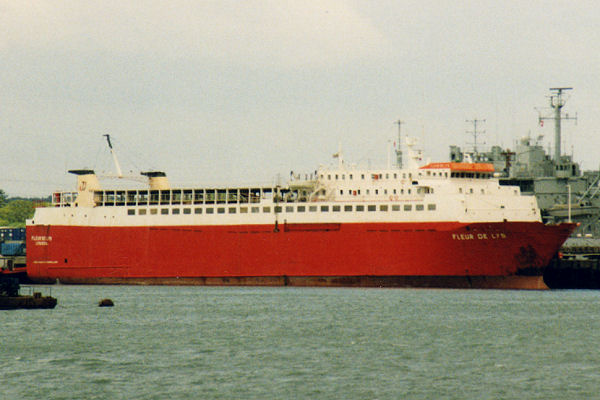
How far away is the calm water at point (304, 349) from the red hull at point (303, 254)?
4.31m

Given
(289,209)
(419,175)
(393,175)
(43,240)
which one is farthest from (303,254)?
(43,240)

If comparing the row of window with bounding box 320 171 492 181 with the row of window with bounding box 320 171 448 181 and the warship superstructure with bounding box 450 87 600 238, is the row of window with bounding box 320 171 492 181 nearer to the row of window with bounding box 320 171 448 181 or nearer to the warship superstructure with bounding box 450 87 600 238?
the row of window with bounding box 320 171 448 181

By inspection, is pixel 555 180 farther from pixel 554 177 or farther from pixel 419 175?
pixel 419 175

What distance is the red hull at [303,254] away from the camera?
56.9 m

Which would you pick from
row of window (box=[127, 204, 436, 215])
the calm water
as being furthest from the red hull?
the calm water

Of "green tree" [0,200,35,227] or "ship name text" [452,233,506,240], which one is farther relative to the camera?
"green tree" [0,200,35,227]

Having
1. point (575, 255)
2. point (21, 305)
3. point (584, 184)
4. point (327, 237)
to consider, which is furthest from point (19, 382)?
point (584, 184)

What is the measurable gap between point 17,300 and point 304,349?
17275 millimetres

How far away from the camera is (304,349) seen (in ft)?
112

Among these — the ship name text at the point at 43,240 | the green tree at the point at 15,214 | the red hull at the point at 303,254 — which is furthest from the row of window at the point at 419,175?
the green tree at the point at 15,214

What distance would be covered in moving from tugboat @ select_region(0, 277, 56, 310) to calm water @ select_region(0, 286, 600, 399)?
0.43 metres

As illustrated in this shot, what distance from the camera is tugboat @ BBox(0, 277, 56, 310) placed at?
46.0 meters

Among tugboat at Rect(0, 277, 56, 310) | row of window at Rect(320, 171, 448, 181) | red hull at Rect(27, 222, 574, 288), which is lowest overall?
tugboat at Rect(0, 277, 56, 310)

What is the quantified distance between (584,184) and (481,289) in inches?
1396
